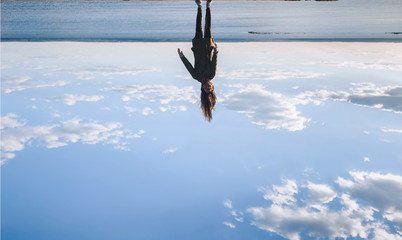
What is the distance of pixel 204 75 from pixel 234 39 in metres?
25.0

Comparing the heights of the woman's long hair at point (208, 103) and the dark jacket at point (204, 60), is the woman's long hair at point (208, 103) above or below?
below

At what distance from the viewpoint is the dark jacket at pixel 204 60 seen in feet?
21.0

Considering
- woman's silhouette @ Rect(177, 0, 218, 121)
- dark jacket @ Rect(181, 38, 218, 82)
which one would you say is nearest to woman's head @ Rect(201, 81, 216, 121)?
woman's silhouette @ Rect(177, 0, 218, 121)

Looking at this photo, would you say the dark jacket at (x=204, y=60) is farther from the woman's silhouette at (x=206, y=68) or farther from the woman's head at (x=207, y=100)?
the woman's head at (x=207, y=100)

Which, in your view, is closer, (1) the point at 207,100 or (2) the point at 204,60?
(1) the point at 207,100

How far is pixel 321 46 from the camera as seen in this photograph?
27.1 m

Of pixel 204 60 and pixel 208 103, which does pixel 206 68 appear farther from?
pixel 208 103

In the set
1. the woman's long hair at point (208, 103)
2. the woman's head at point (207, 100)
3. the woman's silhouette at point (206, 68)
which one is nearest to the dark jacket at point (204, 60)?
the woman's silhouette at point (206, 68)

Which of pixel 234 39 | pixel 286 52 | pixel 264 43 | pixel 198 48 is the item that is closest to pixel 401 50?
pixel 286 52

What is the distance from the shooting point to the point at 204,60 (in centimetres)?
653

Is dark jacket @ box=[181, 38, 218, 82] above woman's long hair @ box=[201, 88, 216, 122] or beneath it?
above

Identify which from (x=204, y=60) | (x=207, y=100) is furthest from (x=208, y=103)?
(x=204, y=60)

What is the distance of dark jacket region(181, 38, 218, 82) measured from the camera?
6.41 metres

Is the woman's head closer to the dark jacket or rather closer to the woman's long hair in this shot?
the woman's long hair
